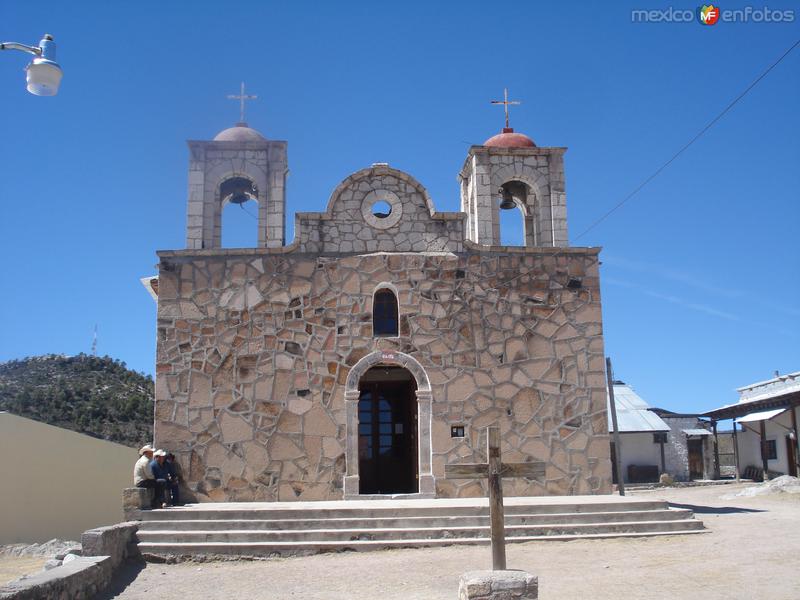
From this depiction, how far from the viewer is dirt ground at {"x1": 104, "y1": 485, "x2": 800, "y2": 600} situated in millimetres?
7848

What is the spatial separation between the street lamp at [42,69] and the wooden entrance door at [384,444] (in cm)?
857

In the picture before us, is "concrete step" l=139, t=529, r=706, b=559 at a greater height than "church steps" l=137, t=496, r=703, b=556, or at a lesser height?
lesser

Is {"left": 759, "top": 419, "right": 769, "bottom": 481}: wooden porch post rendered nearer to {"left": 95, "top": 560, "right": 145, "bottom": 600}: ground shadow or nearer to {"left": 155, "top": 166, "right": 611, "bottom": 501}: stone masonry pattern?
{"left": 155, "top": 166, "right": 611, "bottom": 501}: stone masonry pattern

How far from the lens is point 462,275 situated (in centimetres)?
1377

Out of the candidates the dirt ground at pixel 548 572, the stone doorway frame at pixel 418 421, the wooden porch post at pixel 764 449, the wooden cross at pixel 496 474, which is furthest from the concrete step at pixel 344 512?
the wooden porch post at pixel 764 449

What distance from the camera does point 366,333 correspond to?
13477 millimetres

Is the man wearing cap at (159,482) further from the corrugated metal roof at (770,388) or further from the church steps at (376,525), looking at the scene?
the corrugated metal roof at (770,388)

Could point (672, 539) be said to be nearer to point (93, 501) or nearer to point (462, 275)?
point (462, 275)

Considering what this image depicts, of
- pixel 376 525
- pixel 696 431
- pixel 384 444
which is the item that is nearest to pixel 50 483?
pixel 384 444

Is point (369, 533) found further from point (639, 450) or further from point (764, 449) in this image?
point (639, 450)

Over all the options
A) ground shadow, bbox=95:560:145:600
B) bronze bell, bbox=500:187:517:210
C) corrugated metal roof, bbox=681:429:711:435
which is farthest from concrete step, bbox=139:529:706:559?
corrugated metal roof, bbox=681:429:711:435

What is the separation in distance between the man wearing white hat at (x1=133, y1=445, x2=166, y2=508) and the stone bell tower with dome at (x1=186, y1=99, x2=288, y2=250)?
3752 millimetres

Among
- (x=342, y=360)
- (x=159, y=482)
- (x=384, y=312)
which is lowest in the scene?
(x=159, y=482)

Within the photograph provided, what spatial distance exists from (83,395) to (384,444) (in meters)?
20.0
